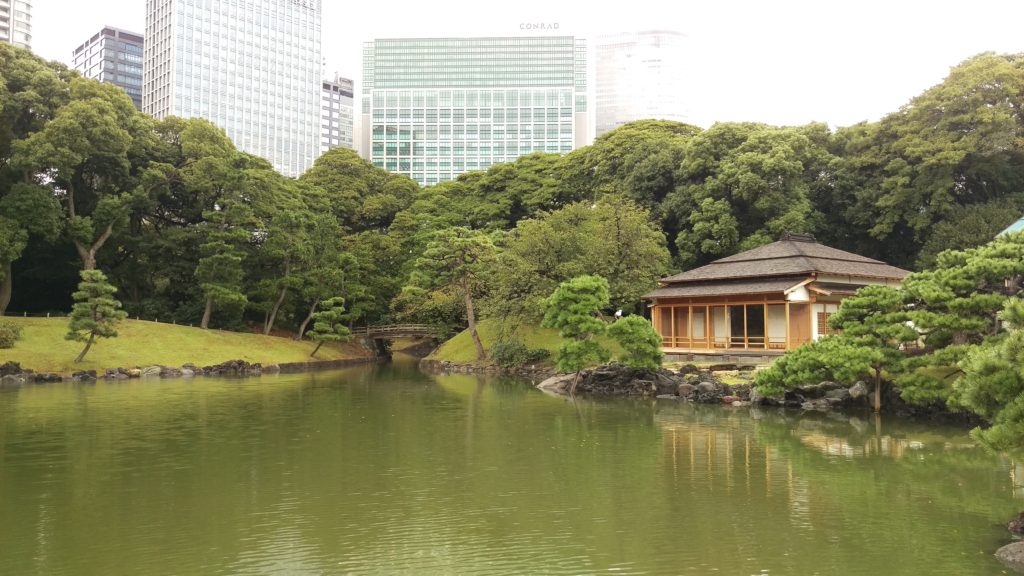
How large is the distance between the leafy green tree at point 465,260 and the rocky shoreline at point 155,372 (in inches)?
388

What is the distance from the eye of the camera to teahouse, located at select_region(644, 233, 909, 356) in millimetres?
27438

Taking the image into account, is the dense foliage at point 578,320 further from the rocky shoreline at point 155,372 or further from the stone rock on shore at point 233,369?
the rocky shoreline at point 155,372

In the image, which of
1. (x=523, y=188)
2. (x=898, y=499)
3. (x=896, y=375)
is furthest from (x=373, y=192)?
(x=898, y=499)

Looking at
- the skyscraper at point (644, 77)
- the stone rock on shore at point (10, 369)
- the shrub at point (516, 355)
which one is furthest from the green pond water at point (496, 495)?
the skyscraper at point (644, 77)

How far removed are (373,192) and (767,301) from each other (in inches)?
1436

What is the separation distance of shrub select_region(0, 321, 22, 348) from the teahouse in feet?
95.0

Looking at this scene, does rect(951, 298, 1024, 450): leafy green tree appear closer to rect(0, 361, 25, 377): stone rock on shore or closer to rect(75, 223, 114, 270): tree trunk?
rect(0, 361, 25, 377): stone rock on shore

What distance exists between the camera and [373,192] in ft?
185

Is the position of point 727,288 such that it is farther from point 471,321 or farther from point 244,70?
point 244,70

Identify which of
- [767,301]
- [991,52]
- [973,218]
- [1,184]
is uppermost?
[991,52]

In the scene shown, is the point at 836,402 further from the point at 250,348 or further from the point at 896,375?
the point at 250,348

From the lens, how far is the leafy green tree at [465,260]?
37844mm

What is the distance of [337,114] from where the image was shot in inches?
5482

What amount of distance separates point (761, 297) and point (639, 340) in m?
6.43
